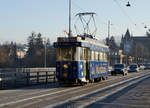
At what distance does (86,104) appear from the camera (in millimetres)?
13578

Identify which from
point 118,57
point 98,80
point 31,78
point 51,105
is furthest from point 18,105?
point 118,57

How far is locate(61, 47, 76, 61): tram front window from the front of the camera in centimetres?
2303

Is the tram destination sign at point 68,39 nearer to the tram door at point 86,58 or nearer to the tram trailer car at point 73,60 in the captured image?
the tram trailer car at point 73,60

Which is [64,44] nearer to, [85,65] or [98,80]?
[85,65]

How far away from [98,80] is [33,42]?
3928 inches

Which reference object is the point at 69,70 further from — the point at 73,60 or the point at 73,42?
the point at 73,42

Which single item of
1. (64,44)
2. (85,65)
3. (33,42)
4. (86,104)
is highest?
(33,42)

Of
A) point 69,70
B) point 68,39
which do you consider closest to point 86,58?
point 69,70

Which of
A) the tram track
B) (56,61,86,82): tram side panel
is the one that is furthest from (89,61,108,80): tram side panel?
the tram track

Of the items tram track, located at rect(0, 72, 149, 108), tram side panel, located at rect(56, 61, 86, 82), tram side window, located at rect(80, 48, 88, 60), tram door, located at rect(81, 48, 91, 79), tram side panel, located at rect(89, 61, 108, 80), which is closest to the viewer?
tram track, located at rect(0, 72, 149, 108)

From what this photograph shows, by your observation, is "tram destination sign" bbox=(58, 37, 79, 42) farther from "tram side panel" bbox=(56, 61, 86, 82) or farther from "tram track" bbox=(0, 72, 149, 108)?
"tram track" bbox=(0, 72, 149, 108)

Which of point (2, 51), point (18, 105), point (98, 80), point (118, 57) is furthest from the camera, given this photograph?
point (2, 51)

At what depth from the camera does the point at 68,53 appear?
23.3 metres

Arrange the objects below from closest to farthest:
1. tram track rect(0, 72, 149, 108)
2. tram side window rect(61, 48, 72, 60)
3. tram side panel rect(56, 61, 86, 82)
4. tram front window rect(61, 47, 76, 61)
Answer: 1. tram track rect(0, 72, 149, 108)
2. tram side panel rect(56, 61, 86, 82)
3. tram front window rect(61, 47, 76, 61)
4. tram side window rect(61, 48, 72, 60)
